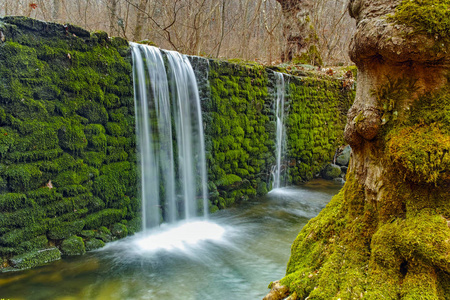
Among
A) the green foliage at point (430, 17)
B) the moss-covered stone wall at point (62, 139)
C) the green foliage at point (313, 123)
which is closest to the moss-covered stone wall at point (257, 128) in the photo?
the green foliage at point (313, 123)

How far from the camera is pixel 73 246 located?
13.2ft

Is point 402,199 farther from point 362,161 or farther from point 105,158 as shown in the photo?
point 105,158

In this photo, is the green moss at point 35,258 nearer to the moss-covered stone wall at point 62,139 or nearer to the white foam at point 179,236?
the moss-covered stone wall at point 62,139

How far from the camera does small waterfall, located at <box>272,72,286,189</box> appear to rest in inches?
311

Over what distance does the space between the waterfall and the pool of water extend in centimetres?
41

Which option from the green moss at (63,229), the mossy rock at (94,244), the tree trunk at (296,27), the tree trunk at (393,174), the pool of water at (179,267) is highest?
the tree trunk at (296,27)

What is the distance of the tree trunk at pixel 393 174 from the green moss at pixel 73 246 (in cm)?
298

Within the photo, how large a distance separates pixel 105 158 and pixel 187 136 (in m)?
1.57

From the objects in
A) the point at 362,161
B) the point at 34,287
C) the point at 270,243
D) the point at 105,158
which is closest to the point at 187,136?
the point at 105,158

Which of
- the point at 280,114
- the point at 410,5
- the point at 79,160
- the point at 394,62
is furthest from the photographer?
the point at 280,114

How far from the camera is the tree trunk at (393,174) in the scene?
67.8 inches

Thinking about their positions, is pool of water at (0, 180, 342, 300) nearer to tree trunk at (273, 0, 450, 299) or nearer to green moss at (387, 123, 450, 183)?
tree trunk at (273, 0, 450, 299)

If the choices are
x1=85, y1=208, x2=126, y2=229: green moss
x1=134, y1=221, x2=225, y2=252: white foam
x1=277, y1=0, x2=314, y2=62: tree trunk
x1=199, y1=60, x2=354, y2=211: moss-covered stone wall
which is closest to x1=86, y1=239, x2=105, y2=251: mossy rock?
x1=85, y1=208, x2=126, y2=229: green moss

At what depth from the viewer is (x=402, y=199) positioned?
191cm
